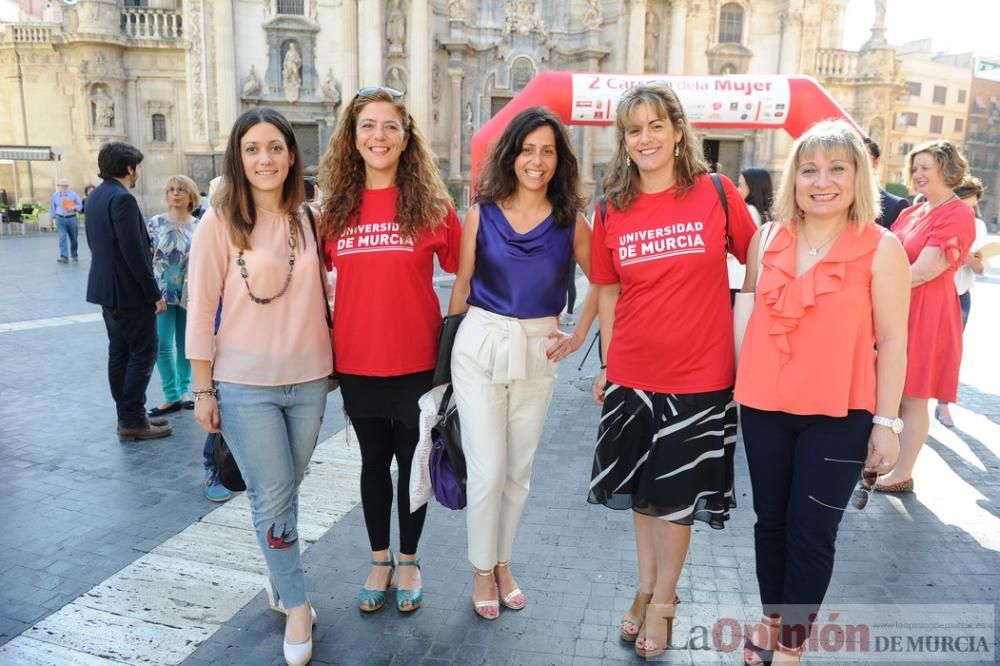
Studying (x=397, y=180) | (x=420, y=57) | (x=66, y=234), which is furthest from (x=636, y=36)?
(x=397, y=180)

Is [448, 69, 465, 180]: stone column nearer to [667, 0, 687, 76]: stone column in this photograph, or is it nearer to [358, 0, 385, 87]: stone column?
[358, 0, 385, 87]: stone column

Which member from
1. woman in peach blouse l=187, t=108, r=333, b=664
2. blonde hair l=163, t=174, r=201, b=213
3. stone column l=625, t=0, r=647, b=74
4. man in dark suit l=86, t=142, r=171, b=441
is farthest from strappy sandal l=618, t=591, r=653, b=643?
stone column l=625, t=0, r=647, b=74

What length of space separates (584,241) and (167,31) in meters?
27.5

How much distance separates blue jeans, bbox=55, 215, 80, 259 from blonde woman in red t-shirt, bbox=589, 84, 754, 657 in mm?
16508

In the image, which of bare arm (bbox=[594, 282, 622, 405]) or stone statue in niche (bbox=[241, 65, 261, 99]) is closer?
bare arm (bbox=[594, 282, 622, 405])

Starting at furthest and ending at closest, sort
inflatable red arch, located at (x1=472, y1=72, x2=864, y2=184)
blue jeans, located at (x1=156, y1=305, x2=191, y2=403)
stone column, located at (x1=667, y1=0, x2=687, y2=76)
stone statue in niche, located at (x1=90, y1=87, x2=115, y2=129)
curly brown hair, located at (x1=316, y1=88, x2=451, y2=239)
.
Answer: stone column, located at (x1=667, y1=0, x2=687, y2=76), stone statue in niche, located at (x1=90, y1=87, x2=115, y2=129), inflatable red arch, located at (x1=472, y1=72, x2=864, y2=184), blue jeans, located at (x1=156, y1=305, x2=191, y2=403), curly brown hair, located at (x1=316, y1=88, x2=451, y2=239)

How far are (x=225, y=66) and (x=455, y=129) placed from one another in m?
8.28

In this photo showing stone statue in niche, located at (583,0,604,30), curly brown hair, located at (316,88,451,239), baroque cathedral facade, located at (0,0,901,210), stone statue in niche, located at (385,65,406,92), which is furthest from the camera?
stone statue in niche, located at (583,0,604,30)

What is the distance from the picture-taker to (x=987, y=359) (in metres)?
8.72

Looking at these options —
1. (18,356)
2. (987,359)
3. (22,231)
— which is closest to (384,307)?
(18,356)

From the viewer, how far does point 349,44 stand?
24.4 metres

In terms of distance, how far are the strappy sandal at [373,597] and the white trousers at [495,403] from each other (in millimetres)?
466

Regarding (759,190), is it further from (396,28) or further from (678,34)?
(678,34)

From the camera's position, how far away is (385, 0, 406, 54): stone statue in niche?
24.7m
